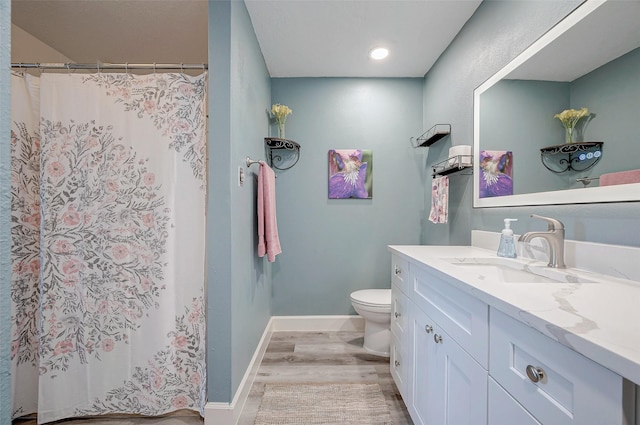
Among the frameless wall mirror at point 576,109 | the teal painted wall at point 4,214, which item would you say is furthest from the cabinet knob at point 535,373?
the teal painted wall at point 4,214

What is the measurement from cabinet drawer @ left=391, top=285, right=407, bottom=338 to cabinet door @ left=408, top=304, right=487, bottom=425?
13 cm

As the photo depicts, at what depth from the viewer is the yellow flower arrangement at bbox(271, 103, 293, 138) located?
237cm

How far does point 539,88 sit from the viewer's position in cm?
123

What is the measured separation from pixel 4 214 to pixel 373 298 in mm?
1992

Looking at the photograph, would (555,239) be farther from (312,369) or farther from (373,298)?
(312,369)

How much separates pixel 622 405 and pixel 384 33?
7.25 feet

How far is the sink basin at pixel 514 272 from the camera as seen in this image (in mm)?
968

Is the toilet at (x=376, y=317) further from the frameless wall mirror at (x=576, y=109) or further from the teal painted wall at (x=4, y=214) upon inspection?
the teal painted wall at (x=4, y=214)

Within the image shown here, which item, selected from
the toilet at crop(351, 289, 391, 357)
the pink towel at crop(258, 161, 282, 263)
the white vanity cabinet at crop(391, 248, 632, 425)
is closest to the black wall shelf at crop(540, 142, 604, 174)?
the white vanity cabinet at crop(391, 248, 632, 425)

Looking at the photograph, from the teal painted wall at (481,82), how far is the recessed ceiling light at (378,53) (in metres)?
0.47

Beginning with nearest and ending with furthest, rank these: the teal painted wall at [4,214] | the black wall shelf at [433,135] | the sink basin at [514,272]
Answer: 1. the teal painted wall at [4,214]
2. the sink basin at [514,272]
3. the black wall shelf at [433,135]

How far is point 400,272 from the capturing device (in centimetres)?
158

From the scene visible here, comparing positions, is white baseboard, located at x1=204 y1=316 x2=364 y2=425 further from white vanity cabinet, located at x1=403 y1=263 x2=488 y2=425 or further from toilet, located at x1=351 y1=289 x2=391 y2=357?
white vanity cabinet, located at x1=403 y1=263 x2=488 y2=425

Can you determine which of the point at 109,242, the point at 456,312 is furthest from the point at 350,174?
the point at 109,242
